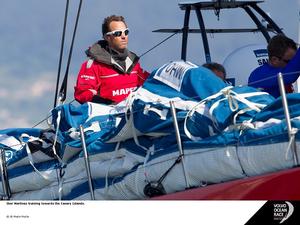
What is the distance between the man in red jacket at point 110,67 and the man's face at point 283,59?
1179mm

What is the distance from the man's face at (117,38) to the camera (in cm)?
568

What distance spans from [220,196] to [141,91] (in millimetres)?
926

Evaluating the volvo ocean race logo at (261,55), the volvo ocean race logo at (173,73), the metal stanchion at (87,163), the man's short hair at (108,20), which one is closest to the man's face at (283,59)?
the volvo ocean race logo at (173,73)

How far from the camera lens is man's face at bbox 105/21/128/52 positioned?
5676mm

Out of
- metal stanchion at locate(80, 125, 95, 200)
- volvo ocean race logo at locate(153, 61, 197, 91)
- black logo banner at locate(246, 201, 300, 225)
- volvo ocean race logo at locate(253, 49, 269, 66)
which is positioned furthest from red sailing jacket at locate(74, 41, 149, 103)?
black logo banner at locate(246, 201, 300, 225)

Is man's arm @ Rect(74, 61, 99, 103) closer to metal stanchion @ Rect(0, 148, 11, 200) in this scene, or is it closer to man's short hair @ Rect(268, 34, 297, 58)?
metal stanchion @ Rect(0, 148, 11, 200)

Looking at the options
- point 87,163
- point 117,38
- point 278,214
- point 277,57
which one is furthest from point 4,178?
point 278,214

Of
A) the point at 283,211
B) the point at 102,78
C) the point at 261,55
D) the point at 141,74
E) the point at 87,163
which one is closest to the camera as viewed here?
the point at 283,211

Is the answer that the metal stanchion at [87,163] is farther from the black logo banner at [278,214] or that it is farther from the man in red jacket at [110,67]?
the black logo banner at [278,214]

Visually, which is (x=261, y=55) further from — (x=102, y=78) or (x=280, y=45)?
(x=280, y=45)

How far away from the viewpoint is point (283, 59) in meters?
4.73

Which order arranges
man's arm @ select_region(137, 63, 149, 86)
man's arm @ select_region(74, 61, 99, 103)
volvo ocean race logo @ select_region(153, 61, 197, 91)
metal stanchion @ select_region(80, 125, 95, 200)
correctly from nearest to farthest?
volvo ocean race logo @ select_region(153, 61, 197, 91), metal stanchion @ select_region(80, 125, 95, 200), man's arm @ select_region(74, 61, 99, 103), man's arm @ select_region(137, 63, 149, 86)

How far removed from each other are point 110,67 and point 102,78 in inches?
3.8

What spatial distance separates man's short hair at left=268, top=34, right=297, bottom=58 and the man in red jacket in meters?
1.20
